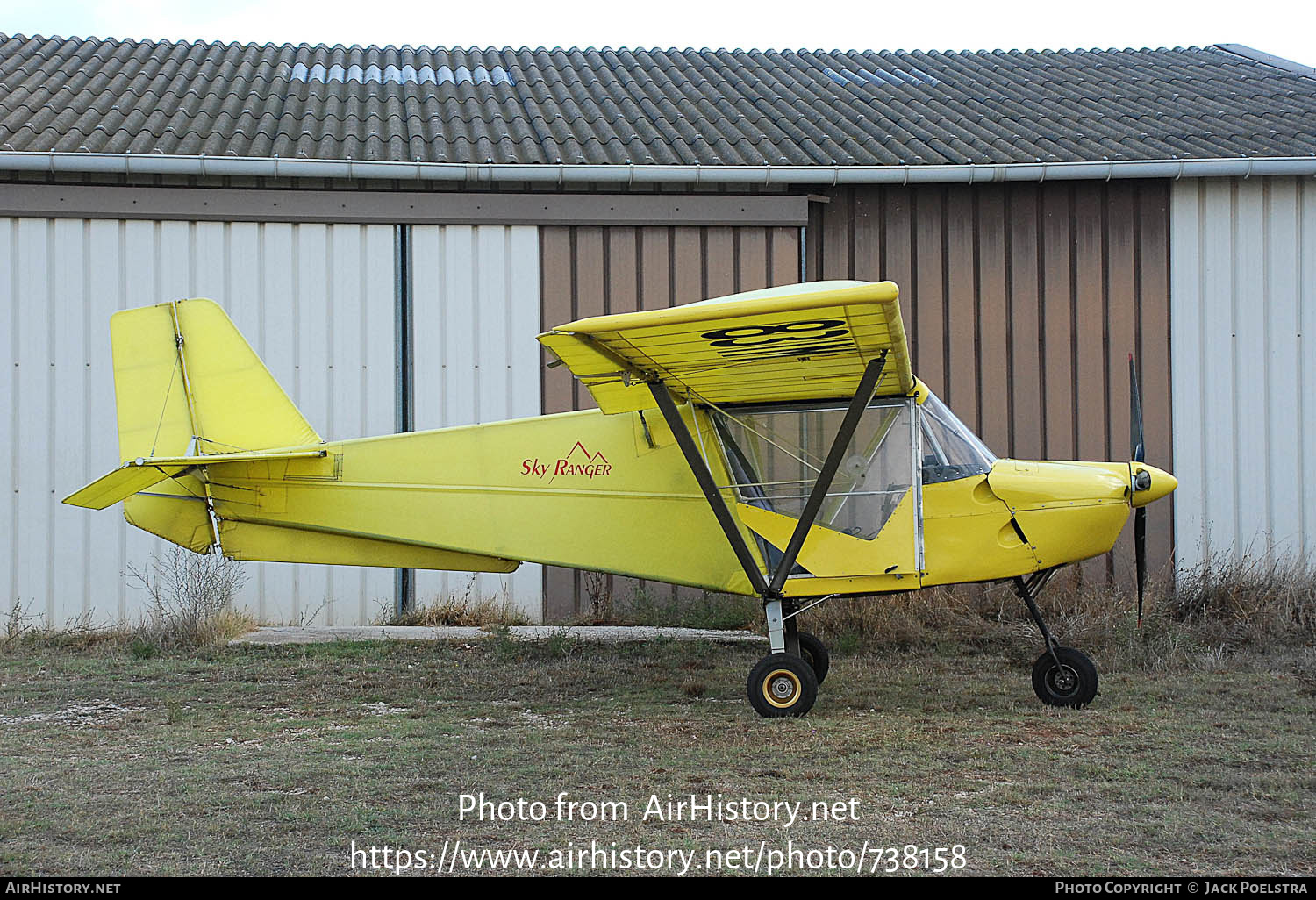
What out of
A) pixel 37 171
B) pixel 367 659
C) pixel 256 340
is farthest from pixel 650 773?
pixel 37 171

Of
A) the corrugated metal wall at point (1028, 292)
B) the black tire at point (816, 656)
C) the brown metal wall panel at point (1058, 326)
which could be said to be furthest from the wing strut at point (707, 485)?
the brown metal wall panel at point (1058, 326)

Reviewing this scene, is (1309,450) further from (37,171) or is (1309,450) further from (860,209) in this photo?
(37,171)

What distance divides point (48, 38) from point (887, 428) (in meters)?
12.1

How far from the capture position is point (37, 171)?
9.63 metres

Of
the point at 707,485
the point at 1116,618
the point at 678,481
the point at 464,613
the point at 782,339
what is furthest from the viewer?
the point at 464,613

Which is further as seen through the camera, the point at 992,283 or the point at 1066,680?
the point at 992,283

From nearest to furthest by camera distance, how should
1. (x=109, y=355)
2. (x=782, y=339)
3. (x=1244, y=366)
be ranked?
(x=782, y=339), (x=109, y=355), (x=1244, y=366)

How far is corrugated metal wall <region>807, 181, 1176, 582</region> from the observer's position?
34.7 feet

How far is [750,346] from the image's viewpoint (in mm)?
5625

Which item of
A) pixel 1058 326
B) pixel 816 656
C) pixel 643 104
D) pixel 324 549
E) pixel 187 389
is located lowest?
pixel 816 656

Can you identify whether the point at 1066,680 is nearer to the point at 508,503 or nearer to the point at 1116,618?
the point at 1116,618

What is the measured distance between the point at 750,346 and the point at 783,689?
2.00m

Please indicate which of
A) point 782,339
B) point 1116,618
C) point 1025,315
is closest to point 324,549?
point 782,339

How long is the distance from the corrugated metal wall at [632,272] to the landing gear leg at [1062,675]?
424 centimetres
